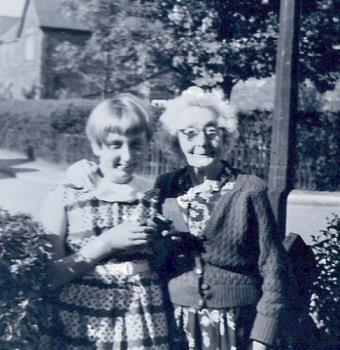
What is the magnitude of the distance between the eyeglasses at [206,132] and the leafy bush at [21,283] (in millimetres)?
690

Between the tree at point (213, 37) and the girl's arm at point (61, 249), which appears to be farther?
the tree at point (213, 37)

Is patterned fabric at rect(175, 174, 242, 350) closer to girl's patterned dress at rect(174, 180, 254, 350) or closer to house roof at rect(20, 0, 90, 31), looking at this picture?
girl's patterned dress at rect(174, 180, 254, 350)

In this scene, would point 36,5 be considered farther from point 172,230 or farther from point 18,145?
point 172,230

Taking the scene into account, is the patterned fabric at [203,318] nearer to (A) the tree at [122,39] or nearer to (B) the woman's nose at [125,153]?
(B) the woman's nose at [125,153]

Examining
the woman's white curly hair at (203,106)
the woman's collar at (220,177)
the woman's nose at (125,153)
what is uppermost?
the woman's white curly hair at (203,106)

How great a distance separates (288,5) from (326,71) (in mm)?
8621

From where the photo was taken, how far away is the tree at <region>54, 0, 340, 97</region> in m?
11.2

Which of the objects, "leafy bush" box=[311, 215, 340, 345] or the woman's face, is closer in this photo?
the woman's face

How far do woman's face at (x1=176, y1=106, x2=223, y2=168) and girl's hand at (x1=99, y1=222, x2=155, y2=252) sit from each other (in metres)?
0.41

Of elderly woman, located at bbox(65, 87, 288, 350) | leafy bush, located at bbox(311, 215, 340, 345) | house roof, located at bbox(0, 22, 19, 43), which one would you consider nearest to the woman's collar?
elderly woman, located at bbox(65, 87, 288, 350)

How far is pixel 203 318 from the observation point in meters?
2.69

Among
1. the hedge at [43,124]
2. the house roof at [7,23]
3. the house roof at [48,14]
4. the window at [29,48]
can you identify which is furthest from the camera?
the house roof at [7,23]

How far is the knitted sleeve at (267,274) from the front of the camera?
263cm

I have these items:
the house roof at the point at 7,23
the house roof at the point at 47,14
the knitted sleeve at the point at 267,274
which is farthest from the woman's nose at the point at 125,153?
the house roof at the point at 7,23
